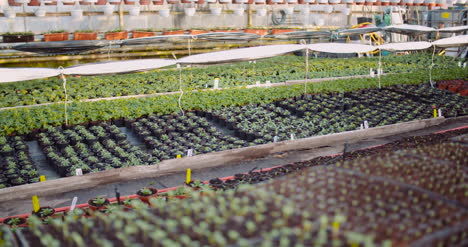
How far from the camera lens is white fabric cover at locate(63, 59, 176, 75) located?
27.1 feet

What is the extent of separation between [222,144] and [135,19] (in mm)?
13364

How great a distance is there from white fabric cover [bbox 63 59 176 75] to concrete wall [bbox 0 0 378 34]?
8779 millimetres

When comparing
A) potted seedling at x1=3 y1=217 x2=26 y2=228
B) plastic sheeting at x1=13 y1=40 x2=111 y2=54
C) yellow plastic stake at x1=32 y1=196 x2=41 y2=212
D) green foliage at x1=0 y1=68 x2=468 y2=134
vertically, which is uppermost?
plastic sheeting at x1=13 y1=40 x2=111 y2=54

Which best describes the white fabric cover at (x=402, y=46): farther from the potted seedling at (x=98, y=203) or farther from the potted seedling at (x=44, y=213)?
the potted seedling at (x=44, y=213)

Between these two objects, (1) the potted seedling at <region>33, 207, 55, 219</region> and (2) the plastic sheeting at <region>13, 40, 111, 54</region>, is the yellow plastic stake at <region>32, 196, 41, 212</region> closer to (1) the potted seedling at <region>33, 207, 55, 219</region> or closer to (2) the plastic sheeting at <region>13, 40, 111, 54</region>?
(1) the potted seedling at <region>33, 207, 55, 219</region>

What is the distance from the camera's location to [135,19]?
1970 cm

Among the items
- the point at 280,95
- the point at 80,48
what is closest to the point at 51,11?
the point at 80,48

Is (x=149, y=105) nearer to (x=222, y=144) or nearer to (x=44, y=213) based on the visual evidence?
(x=222, y=144)

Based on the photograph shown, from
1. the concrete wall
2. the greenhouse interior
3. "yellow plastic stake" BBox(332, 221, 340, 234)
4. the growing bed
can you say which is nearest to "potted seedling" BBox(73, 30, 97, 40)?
the greenhouse interior

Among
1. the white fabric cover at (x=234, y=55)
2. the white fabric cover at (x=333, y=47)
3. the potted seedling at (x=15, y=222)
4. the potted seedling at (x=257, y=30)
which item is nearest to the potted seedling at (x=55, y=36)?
the potted seedling at (x=257, y=30)

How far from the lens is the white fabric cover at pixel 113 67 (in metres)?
8.27

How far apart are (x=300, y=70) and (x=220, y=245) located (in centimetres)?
1310

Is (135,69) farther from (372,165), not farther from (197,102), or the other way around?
(372,165)

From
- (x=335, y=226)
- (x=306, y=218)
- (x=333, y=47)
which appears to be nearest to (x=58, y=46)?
(x=333, y=47)
